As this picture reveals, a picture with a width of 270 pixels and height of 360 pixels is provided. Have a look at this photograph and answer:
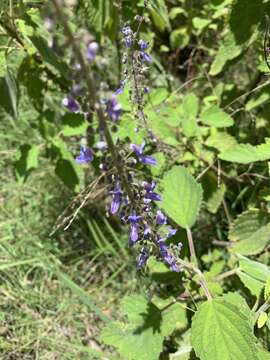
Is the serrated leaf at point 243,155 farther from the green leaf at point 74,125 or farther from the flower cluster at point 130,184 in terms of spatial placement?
the green leaf at point 74,125

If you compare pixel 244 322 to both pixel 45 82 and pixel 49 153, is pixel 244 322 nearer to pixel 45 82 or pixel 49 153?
pixel 49 153

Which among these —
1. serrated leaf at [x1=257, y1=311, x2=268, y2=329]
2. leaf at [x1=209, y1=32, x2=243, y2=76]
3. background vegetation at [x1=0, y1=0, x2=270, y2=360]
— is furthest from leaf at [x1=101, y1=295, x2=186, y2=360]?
leaf at [x1=209, y1=32, x2=243, y2=76]

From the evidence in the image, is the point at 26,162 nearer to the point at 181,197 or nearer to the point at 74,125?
the point at 74,125

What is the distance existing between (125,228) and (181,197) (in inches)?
37.0

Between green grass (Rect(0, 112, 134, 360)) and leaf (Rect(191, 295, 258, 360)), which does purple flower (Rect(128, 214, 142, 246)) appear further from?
green grass (Rect(0, 112, 134, 360))

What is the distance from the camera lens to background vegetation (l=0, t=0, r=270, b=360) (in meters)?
2.29

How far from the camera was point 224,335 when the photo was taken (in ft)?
6.25

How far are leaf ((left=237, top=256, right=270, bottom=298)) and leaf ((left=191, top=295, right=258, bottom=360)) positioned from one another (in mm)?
332

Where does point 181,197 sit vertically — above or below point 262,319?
above

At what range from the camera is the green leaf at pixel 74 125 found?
265 centimetres

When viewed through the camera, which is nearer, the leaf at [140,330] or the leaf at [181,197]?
the leaf at [140,330]

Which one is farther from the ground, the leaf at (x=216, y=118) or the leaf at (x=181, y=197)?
the leaf at (x=216, y=118)

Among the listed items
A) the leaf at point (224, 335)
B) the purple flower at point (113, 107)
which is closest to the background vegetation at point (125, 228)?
the leaf at point (224, 335)

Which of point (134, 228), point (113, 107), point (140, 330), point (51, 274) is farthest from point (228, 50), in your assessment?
point (51, 274)
